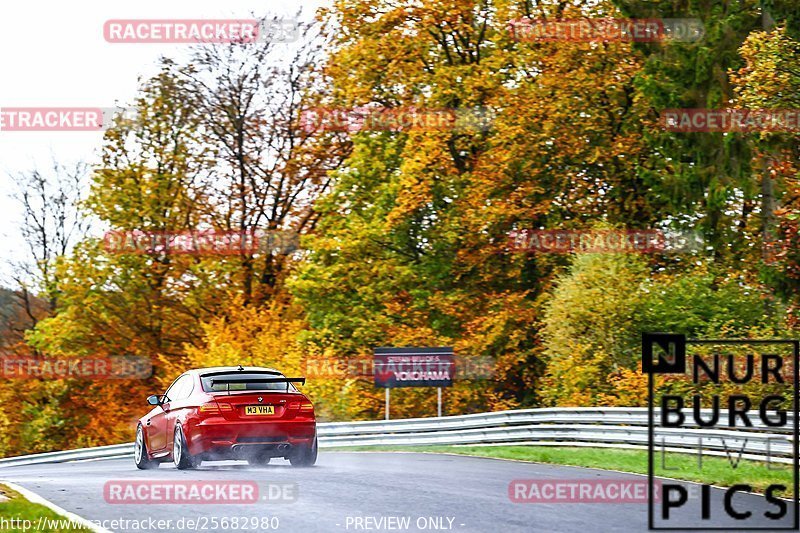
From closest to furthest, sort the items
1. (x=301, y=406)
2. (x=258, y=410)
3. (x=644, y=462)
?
1. (x=258, y=410)
2. (x=301, y=406)
3. (x=644, y=462)

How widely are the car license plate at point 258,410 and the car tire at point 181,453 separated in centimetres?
112

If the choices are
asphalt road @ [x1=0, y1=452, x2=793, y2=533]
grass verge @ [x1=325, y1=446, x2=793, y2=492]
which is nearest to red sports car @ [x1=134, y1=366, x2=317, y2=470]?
asphalt road @ [x1=0, y1=452, x2=793, y2=533]

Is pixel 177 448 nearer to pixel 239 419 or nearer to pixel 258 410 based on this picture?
pixel 239 419

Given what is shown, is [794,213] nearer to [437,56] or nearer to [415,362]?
[415,362]

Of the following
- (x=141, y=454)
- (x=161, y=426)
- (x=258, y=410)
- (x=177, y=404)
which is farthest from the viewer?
(x=141, y=454)

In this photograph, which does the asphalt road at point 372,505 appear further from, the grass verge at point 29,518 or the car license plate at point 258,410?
the car license plate at point 258,410

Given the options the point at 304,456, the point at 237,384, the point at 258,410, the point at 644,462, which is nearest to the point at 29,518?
the point at 258,410

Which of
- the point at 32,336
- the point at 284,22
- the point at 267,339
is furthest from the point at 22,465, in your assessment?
the point at 284,22

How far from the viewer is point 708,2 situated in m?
36.6

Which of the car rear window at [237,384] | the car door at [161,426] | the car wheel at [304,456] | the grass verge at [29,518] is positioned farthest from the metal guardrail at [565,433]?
the grass verge at [29,518]

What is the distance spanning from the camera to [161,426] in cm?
1956

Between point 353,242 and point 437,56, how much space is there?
710cm

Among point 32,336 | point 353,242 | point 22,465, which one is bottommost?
point 22,465

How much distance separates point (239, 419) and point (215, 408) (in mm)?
→ 383
